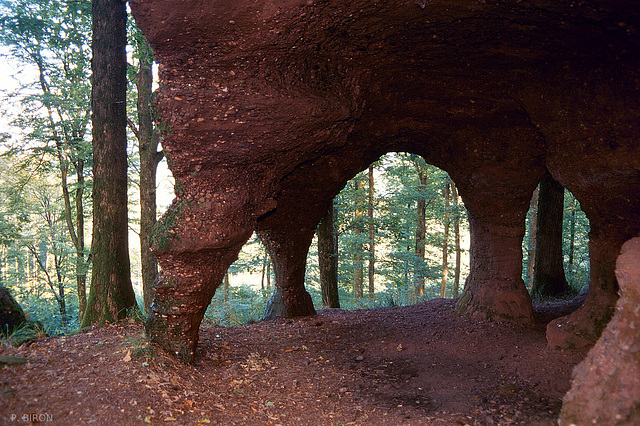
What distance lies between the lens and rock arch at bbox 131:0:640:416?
4.59 m

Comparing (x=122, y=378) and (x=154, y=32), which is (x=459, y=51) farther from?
(x=122, y=378)

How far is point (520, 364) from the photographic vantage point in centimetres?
548

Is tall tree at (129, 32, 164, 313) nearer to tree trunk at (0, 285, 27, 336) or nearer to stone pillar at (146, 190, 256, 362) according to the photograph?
tree trunk at (0, 285, 27, 336)

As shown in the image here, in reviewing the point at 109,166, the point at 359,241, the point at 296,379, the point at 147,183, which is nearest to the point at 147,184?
the point at 147,183

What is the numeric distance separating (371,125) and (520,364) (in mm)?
4746

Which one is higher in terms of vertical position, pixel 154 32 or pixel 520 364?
pixel 154 32

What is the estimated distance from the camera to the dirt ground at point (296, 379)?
3711mm

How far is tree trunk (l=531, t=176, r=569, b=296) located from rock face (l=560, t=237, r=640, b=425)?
9084 mm

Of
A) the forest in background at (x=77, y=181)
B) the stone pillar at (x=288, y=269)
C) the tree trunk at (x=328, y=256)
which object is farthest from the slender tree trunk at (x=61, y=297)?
the tree trunk at (x=328, y=256)

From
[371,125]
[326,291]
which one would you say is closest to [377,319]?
[326,291]

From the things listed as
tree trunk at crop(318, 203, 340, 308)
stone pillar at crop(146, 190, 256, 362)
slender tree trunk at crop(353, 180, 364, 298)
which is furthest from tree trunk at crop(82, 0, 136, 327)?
slender tree trunk at crop(353, 180, 364, 298)

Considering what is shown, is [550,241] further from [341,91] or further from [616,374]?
[616,374]

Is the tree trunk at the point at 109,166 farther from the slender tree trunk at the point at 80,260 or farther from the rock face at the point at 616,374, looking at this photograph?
the slender tree trunk at the point at 80,260

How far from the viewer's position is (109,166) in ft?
21.9
